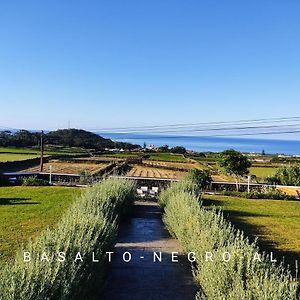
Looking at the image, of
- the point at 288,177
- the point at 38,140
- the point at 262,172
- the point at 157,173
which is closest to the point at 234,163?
the point at 288,177

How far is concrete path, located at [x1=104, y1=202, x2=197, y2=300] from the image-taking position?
5.27 meters

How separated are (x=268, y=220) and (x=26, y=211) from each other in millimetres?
7411

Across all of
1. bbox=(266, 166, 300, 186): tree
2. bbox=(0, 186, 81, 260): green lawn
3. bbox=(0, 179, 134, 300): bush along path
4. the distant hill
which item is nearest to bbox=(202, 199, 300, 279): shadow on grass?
bbox=(0, 179, 134, 300): bush along path

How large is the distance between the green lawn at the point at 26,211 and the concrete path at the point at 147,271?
1.96m

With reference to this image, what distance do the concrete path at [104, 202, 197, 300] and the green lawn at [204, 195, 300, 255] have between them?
238 cm

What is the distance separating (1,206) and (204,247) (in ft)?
31.9

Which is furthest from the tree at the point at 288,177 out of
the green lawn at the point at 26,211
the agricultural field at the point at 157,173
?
the green lawn at the point at 26,211

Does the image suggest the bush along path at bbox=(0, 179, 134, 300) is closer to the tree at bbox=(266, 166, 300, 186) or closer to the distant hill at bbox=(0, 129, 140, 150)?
the tree at bbox=(266, 166, 300, 186)

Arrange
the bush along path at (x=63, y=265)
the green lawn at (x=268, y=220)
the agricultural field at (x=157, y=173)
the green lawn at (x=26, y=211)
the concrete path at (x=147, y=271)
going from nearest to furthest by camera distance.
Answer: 1. the bush along path at (x=63, y=265)
2. the concrete path at (x=147, y=271)
3. the green lawn at (x=26, y=211)
4. the green lawn at (x=268, y=220)
5. the agricultural field at (x=157, y=173)

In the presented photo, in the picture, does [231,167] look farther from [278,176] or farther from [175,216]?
[175,216]

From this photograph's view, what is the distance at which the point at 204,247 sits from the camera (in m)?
5.11

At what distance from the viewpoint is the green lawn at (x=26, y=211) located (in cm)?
817

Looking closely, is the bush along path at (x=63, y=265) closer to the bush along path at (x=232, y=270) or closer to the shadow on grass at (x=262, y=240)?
the bush along path at (x=232, y=270)

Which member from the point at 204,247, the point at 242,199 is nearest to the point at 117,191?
the point at 204,247
